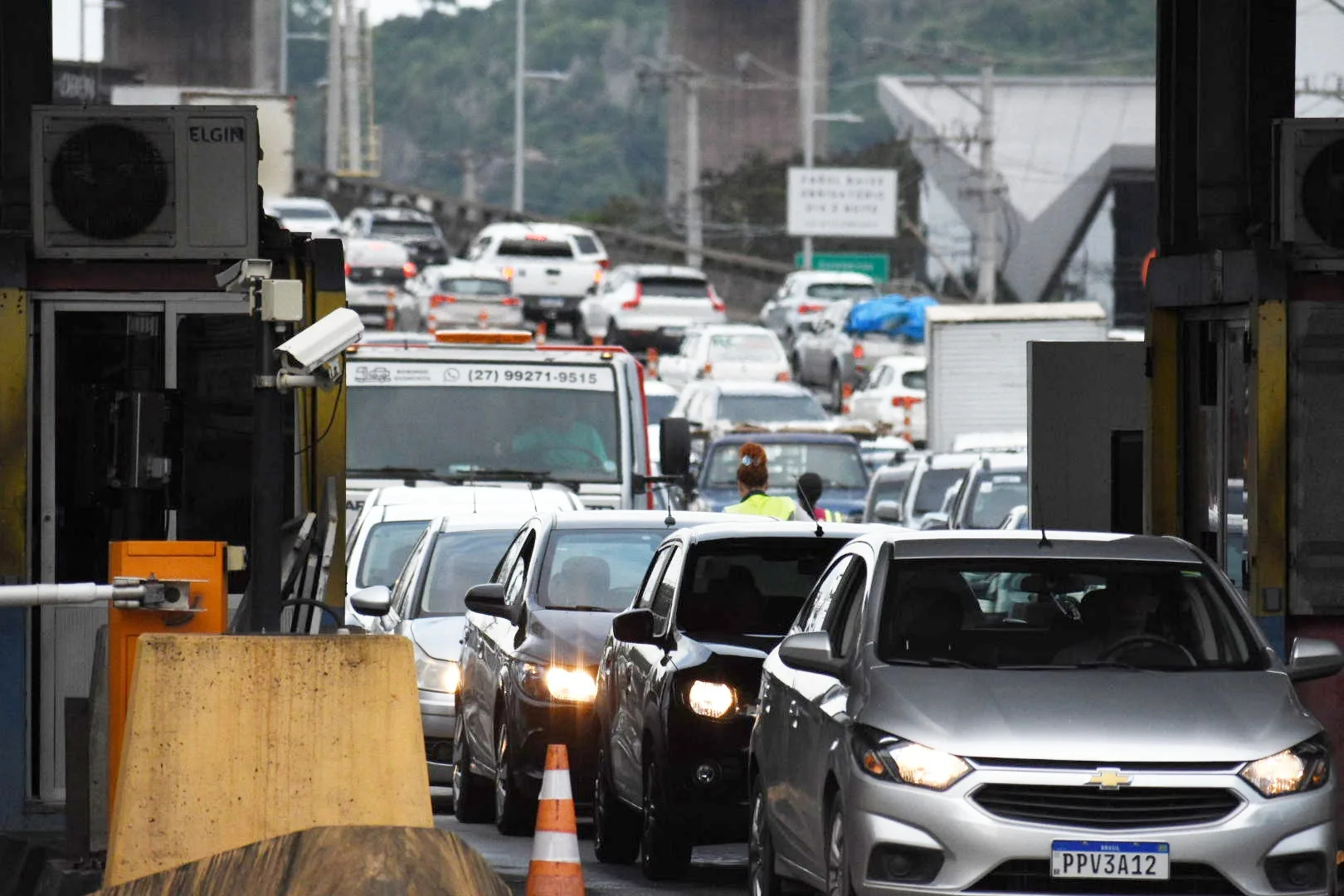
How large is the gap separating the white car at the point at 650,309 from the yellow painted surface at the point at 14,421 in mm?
44411

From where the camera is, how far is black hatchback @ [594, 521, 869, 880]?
37.8 feet

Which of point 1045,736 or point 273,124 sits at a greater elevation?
point 273,124

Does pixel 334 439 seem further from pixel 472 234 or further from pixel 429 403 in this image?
pixel 472 234

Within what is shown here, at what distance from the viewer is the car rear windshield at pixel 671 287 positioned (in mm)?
58219

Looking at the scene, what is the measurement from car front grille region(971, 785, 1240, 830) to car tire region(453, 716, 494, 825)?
668cm

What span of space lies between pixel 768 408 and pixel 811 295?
89.9 ft

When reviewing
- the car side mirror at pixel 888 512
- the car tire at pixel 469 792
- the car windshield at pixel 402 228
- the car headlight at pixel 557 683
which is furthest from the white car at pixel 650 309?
the car headlight at pixel 557 683

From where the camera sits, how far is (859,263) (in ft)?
293

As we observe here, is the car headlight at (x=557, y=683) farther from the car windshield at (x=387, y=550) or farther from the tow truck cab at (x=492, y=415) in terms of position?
the tow truck cab at (x=492, y=415)

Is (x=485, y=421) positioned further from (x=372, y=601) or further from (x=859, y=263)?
(x=859, y=263)

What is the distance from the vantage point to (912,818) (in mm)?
8461

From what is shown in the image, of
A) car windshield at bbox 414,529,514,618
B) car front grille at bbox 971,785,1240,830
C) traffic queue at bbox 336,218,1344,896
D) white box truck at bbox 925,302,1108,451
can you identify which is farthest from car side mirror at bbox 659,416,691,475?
white box truck at bbox 925,302,1108,451

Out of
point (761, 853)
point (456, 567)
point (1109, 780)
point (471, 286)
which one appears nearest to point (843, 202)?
point (471, 286)

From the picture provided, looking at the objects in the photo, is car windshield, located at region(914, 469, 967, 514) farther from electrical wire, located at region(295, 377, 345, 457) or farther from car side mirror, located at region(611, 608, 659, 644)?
car side mirror, located at region(611, 608, 659, 644)
